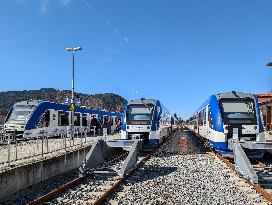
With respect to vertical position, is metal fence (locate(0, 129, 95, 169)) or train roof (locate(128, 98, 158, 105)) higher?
train roof (locate(128, 98, 158, 105))

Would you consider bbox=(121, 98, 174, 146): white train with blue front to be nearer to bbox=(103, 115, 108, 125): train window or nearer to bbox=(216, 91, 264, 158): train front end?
bbox=(216, 91, 264, 158): train front end

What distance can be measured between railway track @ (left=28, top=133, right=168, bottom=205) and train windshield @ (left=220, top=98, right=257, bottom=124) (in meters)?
5.76

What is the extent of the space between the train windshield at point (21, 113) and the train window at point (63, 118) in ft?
13.5

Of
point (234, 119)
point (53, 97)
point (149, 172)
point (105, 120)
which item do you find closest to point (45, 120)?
point (234, 119)

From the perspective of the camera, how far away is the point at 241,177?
12.3 m

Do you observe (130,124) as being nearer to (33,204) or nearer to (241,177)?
(241,177)

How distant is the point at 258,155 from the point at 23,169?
32.0 feet

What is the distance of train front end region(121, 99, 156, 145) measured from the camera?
801 inches

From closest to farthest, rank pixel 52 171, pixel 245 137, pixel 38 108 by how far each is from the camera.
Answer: pixel 52 171 < pixel 245 137 < pixel 38 108

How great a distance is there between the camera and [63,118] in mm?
33250

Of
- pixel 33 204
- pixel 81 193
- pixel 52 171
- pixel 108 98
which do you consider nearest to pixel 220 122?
pixel 52 171

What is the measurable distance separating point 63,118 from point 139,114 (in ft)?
46.0

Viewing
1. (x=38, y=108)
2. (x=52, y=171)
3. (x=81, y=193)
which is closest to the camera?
(x=81, y=193)

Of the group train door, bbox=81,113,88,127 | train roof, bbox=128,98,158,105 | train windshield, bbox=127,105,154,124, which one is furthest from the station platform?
train door, bbox=81,113,88,127
